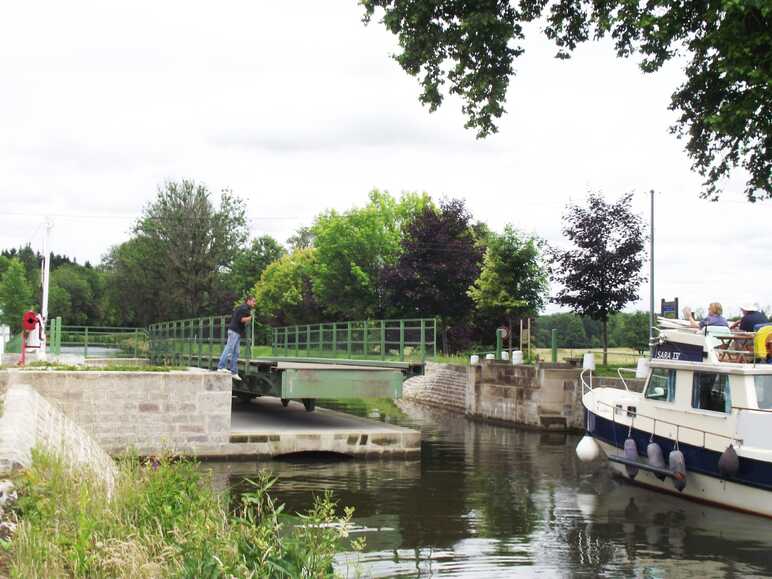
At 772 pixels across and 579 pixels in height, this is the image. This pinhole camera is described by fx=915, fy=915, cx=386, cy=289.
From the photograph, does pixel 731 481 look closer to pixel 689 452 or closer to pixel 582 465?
pixel 689 452

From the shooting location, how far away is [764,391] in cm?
1540

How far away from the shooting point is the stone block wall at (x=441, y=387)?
3592 centimetres

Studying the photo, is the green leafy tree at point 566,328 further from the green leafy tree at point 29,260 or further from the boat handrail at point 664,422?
the green leafy tree at point 29,260

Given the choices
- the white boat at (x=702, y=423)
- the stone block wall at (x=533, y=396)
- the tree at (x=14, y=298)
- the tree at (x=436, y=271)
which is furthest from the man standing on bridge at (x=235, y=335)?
the tree at (x=14, y=298)

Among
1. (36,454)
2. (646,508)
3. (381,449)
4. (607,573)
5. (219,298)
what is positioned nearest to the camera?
(36,454)

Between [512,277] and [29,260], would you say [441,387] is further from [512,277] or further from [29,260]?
[29,260]

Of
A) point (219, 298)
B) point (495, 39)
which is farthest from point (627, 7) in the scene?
point (219, 298)

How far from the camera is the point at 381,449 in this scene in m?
20.4

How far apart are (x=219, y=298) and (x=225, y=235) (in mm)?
4762

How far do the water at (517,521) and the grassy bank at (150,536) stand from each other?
1.31 m

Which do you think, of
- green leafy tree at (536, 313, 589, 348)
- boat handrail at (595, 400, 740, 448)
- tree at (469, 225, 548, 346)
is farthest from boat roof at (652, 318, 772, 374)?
green leafy tree at (536, 313, 589, 348)

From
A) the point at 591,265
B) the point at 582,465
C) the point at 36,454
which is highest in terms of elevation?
the point at 591,265

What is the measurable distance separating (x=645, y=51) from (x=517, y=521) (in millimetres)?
9121

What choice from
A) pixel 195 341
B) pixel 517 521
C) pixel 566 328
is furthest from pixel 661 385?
pixel 566 328
